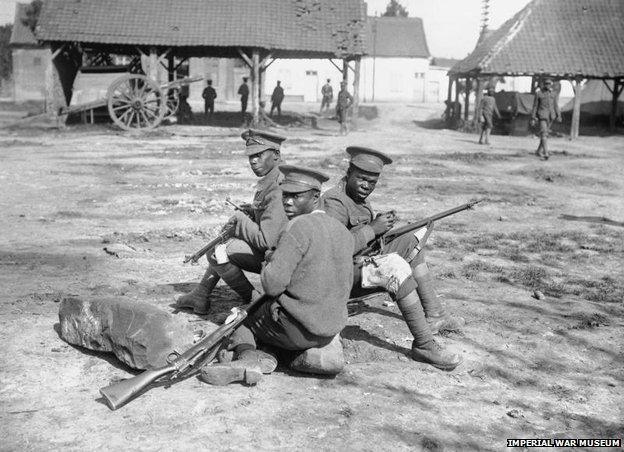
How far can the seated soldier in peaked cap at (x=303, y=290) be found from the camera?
3951 mm

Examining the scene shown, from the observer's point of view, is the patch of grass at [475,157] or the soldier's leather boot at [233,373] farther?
the patch of grass at [475,157]

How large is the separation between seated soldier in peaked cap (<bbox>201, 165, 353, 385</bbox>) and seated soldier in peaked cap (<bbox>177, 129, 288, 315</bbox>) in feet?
2.08

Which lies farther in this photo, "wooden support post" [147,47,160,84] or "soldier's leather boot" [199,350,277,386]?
"wooden support post" [147,47,160,84]

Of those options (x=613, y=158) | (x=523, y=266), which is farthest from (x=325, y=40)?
(x=523, y=266)

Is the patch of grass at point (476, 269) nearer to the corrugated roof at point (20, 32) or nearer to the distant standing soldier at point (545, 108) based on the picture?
the distant standing soldier at point (545, 108)

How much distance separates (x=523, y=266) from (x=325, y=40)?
761 inches

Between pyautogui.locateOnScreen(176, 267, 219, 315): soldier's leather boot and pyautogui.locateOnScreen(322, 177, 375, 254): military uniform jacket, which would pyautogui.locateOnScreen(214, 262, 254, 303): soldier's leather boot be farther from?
pyautogui.locateOnScreen(322, 177, 375, 254): military uniform jacket

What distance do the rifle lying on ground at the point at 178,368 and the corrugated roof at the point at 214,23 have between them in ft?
68.6

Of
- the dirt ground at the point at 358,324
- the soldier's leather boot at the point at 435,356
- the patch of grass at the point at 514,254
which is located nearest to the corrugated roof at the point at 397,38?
the dirt ground at the point at 358,324

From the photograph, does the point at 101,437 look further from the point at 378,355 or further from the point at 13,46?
the point at 13,46

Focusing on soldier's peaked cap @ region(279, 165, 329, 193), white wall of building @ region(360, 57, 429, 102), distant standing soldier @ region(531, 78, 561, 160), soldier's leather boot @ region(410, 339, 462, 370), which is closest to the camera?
soldier's peaked cap @ region(279, 165, 329, 193)

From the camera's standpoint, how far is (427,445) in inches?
136

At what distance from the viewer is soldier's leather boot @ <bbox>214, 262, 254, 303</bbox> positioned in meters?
5.10

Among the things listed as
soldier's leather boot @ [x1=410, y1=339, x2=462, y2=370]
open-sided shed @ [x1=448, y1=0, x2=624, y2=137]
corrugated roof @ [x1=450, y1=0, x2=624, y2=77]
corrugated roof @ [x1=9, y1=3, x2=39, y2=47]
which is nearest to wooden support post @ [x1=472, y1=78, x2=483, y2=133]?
open-sided shed @ [x1=448, y1=0, x2=624, y2=137]
